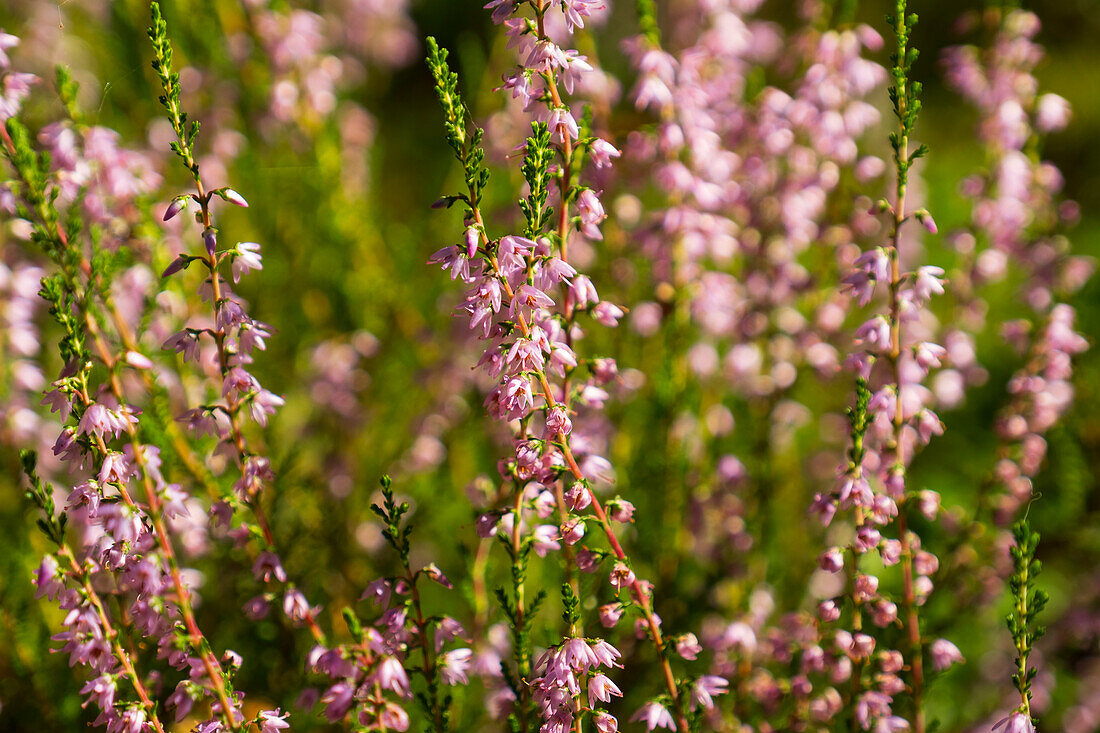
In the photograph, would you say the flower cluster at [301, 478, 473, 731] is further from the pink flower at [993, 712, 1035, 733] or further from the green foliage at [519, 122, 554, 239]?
the pink flower at [993, 712, 1035, 733]

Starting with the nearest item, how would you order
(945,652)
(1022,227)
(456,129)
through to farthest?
(456,129)
(945,652)
(1022,227)

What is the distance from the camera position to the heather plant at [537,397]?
169cm

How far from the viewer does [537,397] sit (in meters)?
1.71

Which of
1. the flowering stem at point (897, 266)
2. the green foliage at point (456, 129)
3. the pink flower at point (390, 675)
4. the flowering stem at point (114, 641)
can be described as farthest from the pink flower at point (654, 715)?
the green foliage at point (456, 129)

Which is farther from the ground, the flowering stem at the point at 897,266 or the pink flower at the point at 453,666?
the flowering stem at the point at 897,266

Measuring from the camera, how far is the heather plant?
1.69 meters

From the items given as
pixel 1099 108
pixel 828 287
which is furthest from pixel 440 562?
pixel 1099 108

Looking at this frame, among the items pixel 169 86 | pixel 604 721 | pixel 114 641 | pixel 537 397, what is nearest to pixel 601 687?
pixel 604 721

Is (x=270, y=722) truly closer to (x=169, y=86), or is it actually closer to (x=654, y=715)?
(x=654, y=715)

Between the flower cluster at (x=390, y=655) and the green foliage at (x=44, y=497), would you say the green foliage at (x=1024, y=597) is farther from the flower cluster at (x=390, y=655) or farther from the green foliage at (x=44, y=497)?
the green foliage at (x=44, y=497)

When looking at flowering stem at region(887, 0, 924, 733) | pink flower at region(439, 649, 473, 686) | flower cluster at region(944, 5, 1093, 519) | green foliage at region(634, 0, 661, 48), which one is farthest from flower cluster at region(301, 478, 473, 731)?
flower cluster at region(944, 5, 1093, 519)

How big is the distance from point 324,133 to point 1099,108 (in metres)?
8.13

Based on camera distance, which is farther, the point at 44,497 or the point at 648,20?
the point at 648,20

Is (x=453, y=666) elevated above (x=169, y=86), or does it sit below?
below
